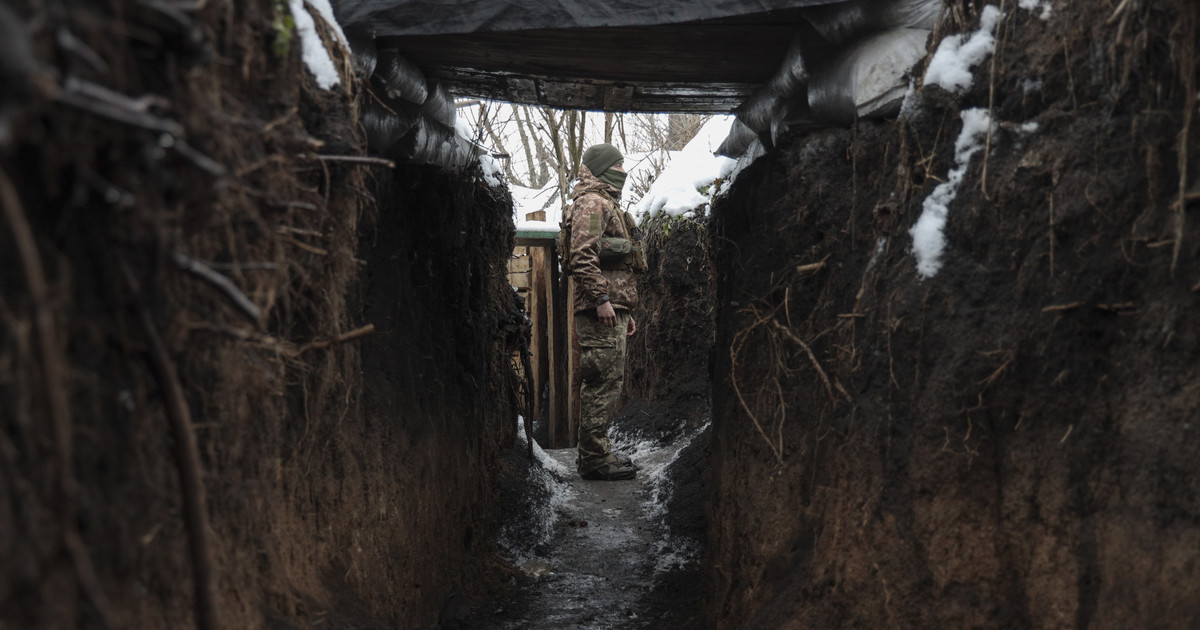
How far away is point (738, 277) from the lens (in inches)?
163

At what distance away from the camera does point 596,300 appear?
6867mm

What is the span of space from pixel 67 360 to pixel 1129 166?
268cm

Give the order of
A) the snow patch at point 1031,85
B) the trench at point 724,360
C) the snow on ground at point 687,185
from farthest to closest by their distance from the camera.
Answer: the snow on ground at point 687,185 < the snow patch at point 1031,85 < the trench at point 724,360

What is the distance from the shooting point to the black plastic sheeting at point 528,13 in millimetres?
3404

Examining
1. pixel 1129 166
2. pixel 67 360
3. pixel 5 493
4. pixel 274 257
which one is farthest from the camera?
pixel 1129 166

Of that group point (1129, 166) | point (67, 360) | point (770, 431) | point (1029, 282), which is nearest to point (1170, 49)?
point (1129, 166)

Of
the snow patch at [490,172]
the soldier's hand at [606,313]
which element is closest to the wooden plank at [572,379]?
the soldier's hand at [606,313]

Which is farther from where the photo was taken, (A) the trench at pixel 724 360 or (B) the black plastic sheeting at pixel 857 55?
(B) the black plastic sheeting at pixel 857 55

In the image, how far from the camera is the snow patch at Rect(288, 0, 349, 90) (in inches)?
98.3

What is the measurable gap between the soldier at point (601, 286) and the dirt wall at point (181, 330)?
3312 mm

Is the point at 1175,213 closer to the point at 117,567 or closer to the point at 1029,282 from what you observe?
the point at 1029,282

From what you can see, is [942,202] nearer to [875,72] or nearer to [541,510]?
[875,72]

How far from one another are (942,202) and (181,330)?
2338 millimetres

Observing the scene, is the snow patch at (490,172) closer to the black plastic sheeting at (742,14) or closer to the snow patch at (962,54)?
the black plastic sheeting at (742,14)
